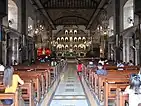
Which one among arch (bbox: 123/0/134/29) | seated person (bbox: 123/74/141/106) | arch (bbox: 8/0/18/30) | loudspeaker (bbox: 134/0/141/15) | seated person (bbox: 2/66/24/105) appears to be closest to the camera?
seated person (bbox: 123/74/141/106)

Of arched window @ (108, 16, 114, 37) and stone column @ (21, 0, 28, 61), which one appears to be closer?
stone column @ (21, 0, 28, 61)

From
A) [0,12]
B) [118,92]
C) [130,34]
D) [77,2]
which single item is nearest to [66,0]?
[77,2]

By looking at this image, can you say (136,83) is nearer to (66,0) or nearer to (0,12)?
(0,12)

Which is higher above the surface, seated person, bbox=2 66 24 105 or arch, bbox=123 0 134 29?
arch, bbox=123 0 134 29

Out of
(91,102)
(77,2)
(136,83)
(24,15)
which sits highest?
(77,2)

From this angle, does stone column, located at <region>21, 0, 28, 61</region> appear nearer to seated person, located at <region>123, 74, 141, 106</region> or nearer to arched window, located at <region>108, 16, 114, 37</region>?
arched window, located at <region>108, 16, 114, 37</region>

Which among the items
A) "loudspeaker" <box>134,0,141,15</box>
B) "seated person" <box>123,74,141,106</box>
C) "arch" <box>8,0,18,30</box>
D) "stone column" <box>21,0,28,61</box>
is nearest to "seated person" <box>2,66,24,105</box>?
"seated person" <box>123,74,141,106</box>

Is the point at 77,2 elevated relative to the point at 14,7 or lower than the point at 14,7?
elevated

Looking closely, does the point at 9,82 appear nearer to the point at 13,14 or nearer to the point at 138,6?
the point at 138,6

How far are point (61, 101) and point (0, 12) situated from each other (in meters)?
9.37

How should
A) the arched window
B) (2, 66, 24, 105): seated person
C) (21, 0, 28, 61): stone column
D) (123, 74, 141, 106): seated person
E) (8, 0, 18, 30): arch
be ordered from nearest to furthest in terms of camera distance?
(123, 74, 141, 106): seated person < (2, 66, 24, 105): seated person < (8, 0, 18, 30): arch < (21, 0, 28, 61): stone column < the arched window

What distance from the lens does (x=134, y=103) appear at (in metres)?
5.47

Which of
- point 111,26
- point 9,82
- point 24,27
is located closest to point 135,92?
point 9,82

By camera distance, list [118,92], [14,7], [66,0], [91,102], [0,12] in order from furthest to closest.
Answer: [66,0]
[14,7]
[0,12]
[91,102]
[118,92]
